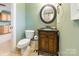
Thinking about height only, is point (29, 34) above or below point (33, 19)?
below

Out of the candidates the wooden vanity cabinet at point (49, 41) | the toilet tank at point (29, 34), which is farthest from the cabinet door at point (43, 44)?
the toilet tank at point (29, 34)

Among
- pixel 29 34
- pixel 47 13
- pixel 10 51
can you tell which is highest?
pixel 47 13

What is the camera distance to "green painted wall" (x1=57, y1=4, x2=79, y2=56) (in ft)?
3.88

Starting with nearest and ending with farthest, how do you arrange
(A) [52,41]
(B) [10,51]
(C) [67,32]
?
(B) [10,51]
(C) [67,32]
(A) [52,41]

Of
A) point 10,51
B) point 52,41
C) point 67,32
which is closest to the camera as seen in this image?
point 10,51

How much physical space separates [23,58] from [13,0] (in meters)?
0.55

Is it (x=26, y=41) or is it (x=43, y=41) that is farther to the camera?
(x=43, y=41)

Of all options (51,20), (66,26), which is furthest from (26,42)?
(66,26)

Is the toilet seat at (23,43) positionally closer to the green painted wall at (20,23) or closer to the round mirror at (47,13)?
the green painted wall at (20,23)

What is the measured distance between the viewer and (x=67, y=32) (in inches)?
51.4

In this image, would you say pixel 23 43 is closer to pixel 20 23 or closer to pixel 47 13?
pixel 20 23

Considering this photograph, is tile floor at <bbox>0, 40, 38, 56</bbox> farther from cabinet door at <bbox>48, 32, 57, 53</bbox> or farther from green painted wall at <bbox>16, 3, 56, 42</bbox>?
cabinet door at <bbox>48, 32, 57, 53</bbox>

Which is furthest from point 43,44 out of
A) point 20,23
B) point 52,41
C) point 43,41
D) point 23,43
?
Result: point 20,23

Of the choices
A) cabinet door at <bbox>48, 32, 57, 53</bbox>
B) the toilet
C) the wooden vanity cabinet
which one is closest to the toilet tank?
the toilet
